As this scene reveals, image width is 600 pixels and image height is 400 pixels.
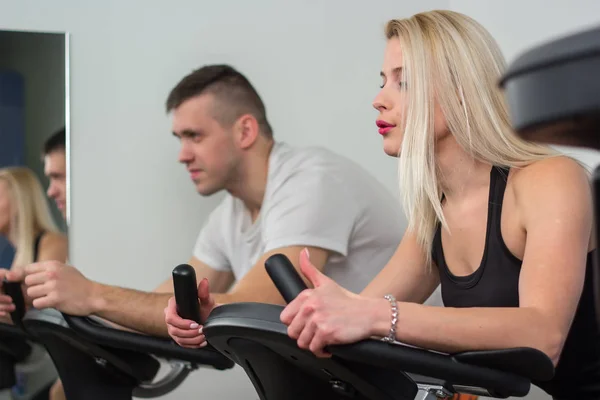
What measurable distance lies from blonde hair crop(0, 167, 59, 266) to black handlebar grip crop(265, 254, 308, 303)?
1955mm

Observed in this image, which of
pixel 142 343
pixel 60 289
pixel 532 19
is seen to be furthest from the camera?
pixel 532 19

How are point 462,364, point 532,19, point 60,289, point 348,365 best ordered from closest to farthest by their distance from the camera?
point 462,364
point 348,365
point 60,289
point 532,19

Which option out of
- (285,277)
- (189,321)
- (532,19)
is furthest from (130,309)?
(532,19)

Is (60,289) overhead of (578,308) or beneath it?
beneath

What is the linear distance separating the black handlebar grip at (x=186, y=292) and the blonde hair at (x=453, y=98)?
0.46m

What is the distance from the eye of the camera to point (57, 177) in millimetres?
3111

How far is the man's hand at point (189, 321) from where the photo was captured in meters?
1.65

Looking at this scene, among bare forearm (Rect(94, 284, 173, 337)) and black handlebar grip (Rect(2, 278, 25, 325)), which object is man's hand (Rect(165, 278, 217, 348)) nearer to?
bare forearm (Rect(94, 284, 173, 337))

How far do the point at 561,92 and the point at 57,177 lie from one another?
2.80 meters

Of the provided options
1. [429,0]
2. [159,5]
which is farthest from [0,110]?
[429,0]

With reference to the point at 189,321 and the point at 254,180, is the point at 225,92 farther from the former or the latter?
the point at 189,321

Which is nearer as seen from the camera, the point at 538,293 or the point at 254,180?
the point at 538,293

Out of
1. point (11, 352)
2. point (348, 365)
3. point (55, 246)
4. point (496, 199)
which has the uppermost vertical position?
point (496, 199)

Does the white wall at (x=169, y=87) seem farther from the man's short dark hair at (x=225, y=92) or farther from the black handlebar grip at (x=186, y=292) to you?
the black handlebar grip at (x=186, y=292)
